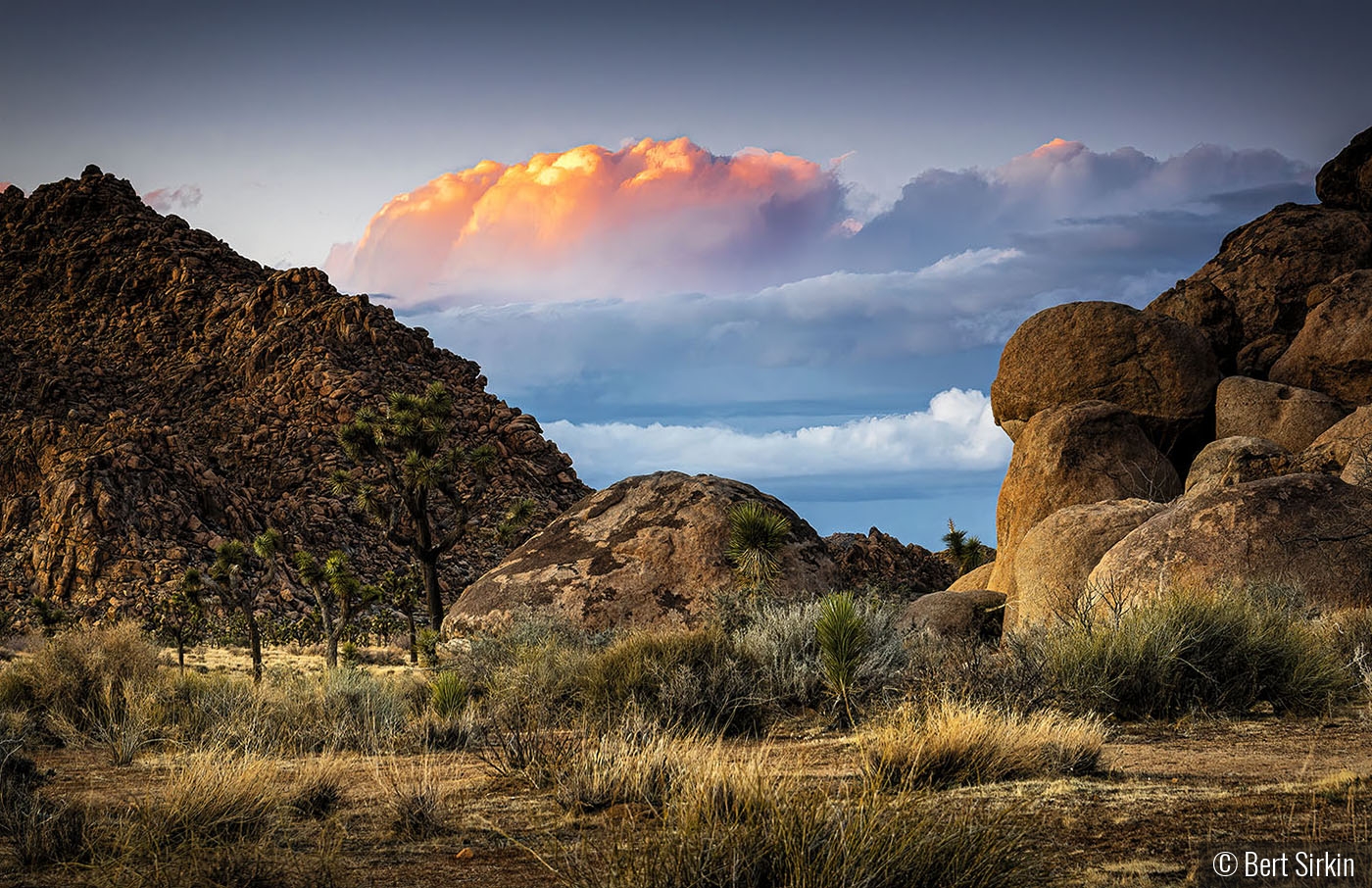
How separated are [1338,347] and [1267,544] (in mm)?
10019

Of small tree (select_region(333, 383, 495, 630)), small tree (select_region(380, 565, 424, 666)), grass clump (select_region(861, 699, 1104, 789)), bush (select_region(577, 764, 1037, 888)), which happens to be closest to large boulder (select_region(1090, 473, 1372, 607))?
grass clump (select_region(861, 699, 1104, 789))

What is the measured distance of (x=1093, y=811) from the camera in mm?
5172

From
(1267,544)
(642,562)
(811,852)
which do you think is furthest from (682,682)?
(1267,544)

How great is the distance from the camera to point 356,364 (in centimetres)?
6631

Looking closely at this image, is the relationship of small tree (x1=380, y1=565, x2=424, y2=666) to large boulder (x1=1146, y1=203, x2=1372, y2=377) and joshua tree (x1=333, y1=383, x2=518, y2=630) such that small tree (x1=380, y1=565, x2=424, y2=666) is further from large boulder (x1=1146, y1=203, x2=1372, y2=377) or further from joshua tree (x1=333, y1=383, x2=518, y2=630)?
large boulder (x1=1146, y1=203, x2=1372, y2=377)

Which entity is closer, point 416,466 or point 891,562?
point 416,466

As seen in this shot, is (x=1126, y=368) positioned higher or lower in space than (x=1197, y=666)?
higher

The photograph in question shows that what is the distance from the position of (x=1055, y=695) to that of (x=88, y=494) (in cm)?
5494

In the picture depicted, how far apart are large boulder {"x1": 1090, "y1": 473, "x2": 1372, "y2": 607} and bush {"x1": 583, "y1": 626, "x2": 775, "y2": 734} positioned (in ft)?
14.8

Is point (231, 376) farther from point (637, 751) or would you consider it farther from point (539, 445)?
point (637, 751)

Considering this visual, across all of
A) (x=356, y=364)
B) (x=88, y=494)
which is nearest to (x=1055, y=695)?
(x=88, y=494)

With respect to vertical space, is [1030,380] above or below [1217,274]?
below

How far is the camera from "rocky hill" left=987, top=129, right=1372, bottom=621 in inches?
454

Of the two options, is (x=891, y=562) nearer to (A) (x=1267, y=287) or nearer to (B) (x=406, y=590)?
(B) (x=406, y=590)
